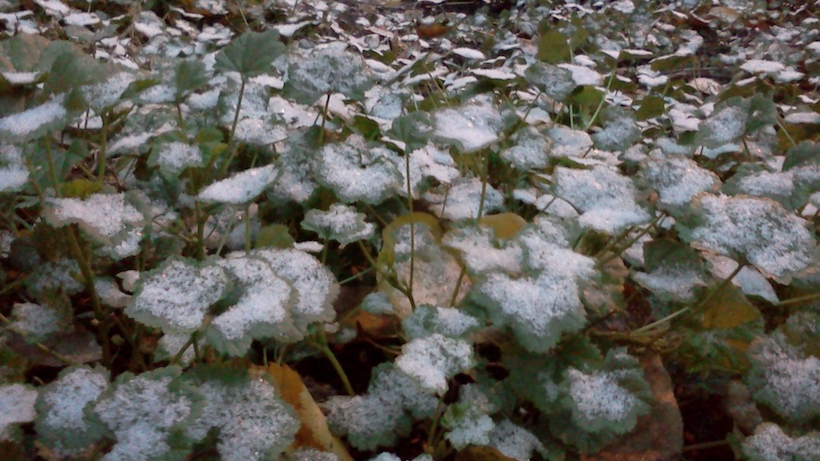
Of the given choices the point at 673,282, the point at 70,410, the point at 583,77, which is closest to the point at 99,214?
the point at 70,410

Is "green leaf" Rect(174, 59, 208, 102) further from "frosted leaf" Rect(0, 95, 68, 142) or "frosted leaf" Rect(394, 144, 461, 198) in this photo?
"frosted leaf" Rect(394, 144, 461, 198)

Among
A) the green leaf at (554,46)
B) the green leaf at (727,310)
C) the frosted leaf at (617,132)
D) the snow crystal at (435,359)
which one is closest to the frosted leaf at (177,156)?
the snow crystal at (435,359)

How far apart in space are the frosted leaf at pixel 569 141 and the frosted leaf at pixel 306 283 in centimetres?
67

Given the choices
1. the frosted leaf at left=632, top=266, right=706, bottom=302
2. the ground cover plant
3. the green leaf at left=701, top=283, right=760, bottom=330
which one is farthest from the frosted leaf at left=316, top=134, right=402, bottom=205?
the green leaf at left=701, top=283, right=760, bottom=330

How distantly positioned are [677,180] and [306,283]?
0.66 metres

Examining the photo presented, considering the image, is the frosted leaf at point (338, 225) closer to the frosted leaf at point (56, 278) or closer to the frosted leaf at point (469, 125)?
the frosted leaf at point (469, 125)

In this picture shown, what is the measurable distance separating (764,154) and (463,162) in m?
0.84

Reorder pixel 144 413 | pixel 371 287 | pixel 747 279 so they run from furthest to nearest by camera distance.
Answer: pixel 371 287, pixel 747 279, pixel 144 413

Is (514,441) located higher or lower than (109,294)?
lower

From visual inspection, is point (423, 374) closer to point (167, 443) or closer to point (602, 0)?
point (167, 443)

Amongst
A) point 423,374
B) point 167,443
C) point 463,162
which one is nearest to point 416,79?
point 463,162

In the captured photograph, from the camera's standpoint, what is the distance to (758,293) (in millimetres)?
1020

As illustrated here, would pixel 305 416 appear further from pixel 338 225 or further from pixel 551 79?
pixel 551 79

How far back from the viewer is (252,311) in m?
0.73
